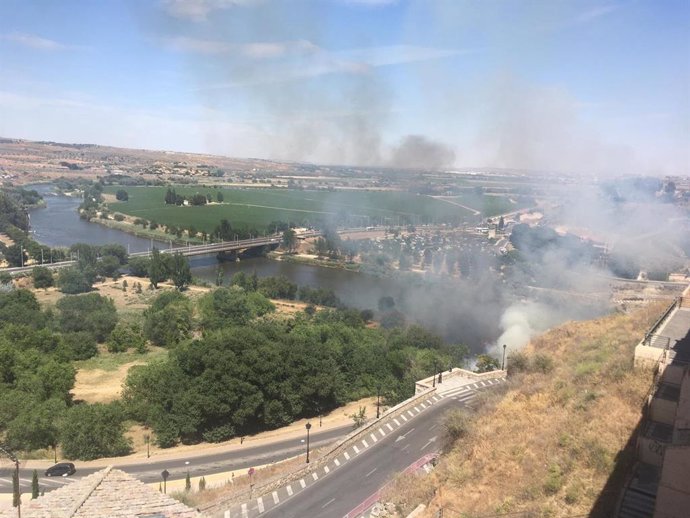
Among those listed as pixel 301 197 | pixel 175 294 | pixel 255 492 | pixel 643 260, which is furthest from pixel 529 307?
pixel 301 197

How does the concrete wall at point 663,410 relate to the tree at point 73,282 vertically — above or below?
above

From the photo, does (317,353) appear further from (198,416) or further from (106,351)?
(106,351)

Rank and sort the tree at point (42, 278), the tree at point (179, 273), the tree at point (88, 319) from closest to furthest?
the tree at point (88, 319) → the tree at point (42, 278) → the tree at point (179, 273)

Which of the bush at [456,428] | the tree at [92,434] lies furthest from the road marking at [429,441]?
the tree at [92,434]

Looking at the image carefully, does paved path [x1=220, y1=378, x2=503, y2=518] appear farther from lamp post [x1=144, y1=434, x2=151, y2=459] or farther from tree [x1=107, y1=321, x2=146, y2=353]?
tree [x1=107, y1=321, x2=146, y2=353]

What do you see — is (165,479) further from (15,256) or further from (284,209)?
(284,209)

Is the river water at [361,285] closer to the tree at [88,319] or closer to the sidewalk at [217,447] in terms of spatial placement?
the sidewalk at [217,447]
